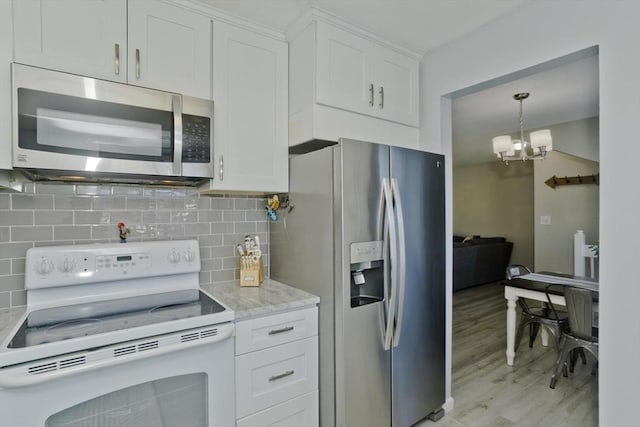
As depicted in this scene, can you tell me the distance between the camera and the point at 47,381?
1.09 metres

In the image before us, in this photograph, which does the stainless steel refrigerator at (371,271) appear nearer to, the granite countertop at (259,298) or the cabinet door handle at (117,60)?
the granite countertop at (259,298)

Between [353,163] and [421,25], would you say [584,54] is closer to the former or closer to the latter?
[421,25]

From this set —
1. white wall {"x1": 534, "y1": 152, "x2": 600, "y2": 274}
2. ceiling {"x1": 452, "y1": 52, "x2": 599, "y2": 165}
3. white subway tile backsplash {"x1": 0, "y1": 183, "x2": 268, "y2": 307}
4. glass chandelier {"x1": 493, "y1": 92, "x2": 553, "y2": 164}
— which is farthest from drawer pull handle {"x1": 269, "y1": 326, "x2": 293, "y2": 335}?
white wall {"x1": 534, "y1": 152, "x2": 600, "y2": 274}

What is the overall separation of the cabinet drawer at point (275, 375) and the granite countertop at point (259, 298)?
0.20 metres

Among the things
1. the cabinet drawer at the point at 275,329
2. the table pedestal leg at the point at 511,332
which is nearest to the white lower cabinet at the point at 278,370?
the cabinet drawer at the point at 275,329

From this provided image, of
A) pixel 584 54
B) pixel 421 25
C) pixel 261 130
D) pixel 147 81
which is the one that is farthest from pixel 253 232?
pixel 584 54

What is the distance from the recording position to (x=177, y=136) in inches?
64.1

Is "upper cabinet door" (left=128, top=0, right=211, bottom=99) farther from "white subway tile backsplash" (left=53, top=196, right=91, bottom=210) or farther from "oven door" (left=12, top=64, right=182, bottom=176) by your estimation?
"white subway tile backsplash" (left=53, top=196, right=91, bottom=210)

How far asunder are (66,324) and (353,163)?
1.40 metres

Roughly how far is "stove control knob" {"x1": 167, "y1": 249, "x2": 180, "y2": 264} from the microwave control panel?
1.70 feet

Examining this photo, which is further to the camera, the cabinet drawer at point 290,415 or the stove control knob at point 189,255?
the stove control knob at point 189,255

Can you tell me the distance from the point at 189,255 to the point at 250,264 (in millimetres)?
351

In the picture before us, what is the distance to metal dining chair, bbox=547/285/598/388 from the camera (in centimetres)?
242

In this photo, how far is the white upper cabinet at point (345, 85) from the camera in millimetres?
1818
